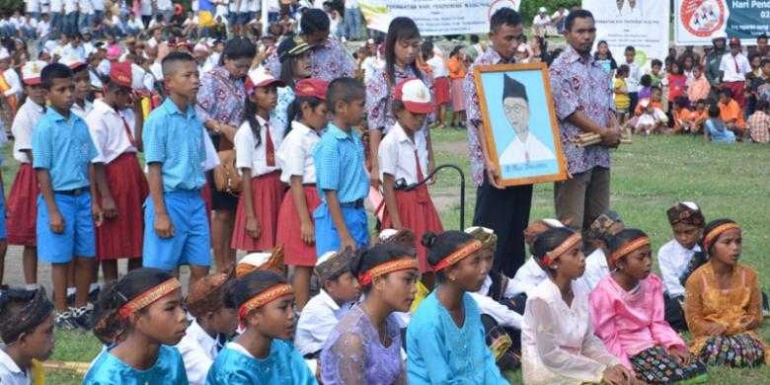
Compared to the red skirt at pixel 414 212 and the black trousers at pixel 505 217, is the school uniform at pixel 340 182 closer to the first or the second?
the red skirt at pixel 414 212

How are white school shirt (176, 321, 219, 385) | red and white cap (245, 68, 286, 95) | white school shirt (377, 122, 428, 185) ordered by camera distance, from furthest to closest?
red and white cap (245, 68, 286, 95) < white school shirt (377, 122, 428, 185) < white school shirt (176, 321, 219, 385)

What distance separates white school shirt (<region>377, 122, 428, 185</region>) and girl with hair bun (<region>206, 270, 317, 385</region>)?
2.62 metres

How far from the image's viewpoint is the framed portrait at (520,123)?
324 inches

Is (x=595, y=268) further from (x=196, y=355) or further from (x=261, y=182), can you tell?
(x=196, y=355)

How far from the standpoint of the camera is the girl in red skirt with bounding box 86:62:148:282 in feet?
27.5

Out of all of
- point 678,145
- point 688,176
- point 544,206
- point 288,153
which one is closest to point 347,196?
point 288,153

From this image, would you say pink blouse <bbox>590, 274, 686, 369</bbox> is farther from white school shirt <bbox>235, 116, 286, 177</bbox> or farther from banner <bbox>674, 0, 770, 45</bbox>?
banner <bbox>674, 0, 770, 45</bbox>

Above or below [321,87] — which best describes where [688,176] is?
below

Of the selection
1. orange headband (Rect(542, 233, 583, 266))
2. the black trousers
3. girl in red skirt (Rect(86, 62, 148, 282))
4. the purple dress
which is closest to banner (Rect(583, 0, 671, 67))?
the black trousers

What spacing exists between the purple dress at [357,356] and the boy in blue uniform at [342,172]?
2075mm

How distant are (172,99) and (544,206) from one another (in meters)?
5.87

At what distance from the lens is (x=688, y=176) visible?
1532cm

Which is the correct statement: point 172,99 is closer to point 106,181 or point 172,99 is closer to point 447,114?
point 106,181

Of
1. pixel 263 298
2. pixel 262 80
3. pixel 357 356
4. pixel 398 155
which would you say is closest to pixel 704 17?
pixel 262 80
